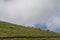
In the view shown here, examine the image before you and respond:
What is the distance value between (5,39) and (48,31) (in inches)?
1260

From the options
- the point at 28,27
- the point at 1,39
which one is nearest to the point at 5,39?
the point at 1,39

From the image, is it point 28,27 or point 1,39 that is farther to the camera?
point 28,27

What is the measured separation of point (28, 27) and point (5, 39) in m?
30.6

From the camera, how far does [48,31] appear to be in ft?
→ 192

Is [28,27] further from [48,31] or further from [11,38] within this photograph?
[11,38]

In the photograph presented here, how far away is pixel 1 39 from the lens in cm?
2742

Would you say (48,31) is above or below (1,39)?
above

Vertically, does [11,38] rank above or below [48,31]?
below

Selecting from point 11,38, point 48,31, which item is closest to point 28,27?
point 48,31

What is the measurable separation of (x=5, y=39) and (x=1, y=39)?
1.81 ft

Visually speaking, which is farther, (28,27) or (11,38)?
(28,27)

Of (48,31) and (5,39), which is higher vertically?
(48,31)

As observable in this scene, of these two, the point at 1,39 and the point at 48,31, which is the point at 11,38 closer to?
the point at 1,39

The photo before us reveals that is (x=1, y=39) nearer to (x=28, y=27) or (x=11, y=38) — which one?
(x=11, y=38)
